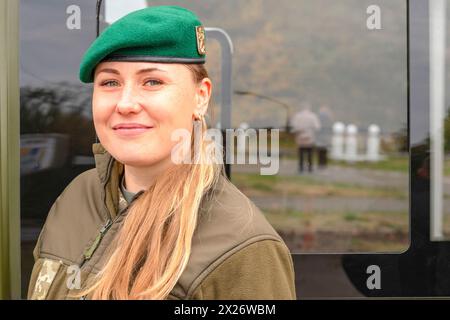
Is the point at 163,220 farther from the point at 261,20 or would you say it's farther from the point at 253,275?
the point at 261,20

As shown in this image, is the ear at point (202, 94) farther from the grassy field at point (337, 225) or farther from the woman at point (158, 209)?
the grassy field at point (337, 225)

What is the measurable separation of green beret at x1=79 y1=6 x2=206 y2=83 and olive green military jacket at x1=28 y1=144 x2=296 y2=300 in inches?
14.1

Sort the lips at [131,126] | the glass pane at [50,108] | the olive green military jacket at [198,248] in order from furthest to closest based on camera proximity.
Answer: the glass pane at [50,108], the lips at [131,126], the olive green military jacket at [198,248]

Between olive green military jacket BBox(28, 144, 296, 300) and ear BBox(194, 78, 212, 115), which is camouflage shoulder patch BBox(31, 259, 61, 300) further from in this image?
ear BBox(194, 78, 212, 115)

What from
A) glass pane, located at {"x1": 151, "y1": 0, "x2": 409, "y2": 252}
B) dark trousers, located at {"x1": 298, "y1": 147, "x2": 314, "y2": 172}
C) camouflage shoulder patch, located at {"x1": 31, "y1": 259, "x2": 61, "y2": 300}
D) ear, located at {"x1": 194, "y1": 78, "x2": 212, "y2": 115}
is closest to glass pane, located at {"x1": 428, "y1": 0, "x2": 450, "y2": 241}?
glass pane, located at {"x1": 151, "y1": 0, "x2": 409, "y2": 252}

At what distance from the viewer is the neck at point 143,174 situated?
1627mm

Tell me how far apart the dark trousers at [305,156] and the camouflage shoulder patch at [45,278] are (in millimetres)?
1177

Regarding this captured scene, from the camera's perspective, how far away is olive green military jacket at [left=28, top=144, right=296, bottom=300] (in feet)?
4.79

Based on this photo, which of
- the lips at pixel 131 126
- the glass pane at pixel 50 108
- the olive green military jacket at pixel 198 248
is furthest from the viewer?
the glass pane at pixel 50 108

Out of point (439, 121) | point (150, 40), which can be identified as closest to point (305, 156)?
point (439, 121)

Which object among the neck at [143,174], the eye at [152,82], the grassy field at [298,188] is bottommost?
the grassy field at [298,188]

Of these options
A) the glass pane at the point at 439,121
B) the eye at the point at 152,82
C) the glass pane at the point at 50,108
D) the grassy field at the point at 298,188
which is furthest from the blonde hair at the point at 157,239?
the glass pane at the point at 439,121

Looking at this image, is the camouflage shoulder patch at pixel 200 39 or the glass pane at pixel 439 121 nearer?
the camouflage shoulder patch at pixel 200 39

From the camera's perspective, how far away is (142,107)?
5.10ft
